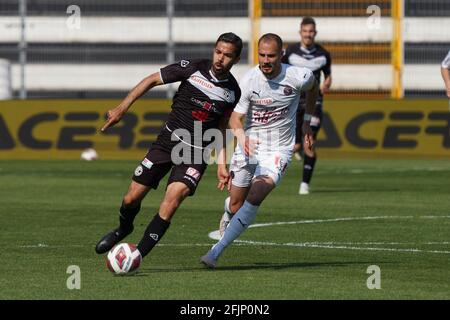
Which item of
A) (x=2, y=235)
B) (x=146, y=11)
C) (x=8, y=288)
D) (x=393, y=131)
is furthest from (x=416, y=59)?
(x=8, y=288)

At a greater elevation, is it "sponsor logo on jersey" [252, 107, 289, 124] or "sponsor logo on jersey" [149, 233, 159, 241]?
"sponsor logo on jersey" [252, 107, 289, 124]

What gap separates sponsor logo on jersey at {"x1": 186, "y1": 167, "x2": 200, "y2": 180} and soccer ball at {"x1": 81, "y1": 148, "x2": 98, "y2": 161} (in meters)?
16.5

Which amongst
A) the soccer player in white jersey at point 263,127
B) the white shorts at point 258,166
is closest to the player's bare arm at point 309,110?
the soccer player in white jersey at point 263,127

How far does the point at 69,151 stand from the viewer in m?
28.0

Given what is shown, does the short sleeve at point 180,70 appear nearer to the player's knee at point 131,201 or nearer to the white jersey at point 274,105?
the white jersey at point 274,105

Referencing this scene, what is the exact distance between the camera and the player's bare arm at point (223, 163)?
11422 millimetres

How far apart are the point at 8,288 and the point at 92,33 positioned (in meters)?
22.0

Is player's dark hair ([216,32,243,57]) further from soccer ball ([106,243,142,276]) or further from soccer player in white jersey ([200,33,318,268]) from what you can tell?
soccer ball ([106,243,142,276])

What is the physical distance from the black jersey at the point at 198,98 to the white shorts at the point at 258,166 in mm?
595

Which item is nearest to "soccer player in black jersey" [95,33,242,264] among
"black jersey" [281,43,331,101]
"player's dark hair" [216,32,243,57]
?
"player's dark hair" [216,32,243,57]

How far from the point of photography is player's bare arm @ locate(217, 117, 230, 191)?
11422 millimetres

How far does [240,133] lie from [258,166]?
585 millimetres
